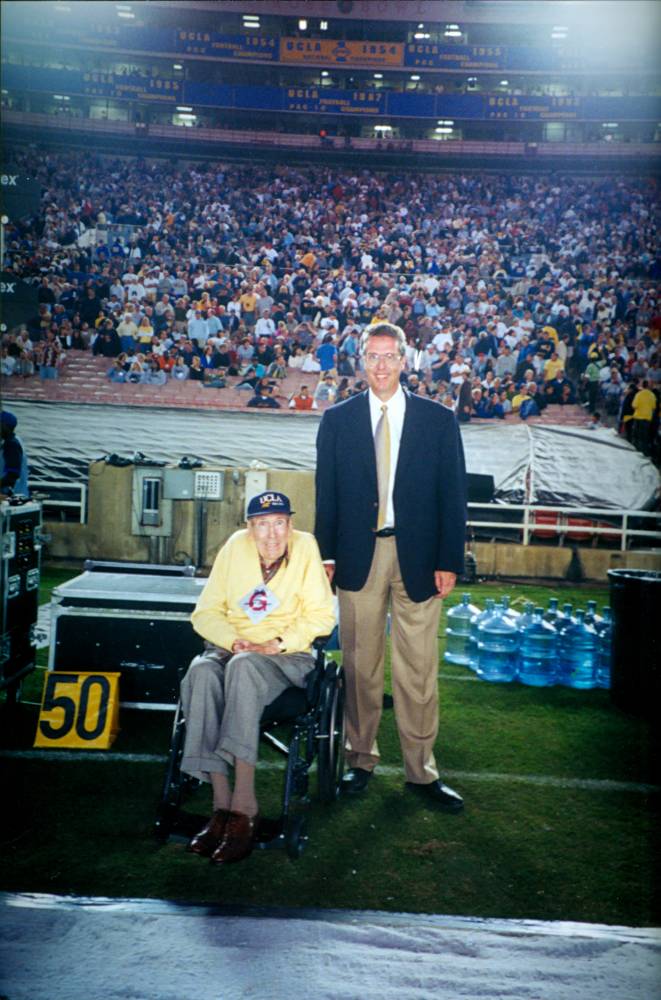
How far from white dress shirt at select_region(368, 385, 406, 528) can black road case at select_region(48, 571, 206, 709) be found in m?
1.35

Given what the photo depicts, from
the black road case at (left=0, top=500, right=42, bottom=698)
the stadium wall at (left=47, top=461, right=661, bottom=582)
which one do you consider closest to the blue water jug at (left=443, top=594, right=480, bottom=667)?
the black road case at (left=0, top=500, right=42, bottom=698)

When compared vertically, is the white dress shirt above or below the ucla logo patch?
above

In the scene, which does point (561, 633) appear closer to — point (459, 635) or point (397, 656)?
point (459, 635)

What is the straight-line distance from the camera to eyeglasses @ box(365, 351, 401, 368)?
327cm

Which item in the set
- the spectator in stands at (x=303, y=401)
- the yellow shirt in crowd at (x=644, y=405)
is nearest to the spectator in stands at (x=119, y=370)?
the spectator in stands at (x=303, y=401)

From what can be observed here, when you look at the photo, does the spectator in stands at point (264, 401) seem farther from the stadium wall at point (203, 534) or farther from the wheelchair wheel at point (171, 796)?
the wheelchair wheel at point (171, 796)

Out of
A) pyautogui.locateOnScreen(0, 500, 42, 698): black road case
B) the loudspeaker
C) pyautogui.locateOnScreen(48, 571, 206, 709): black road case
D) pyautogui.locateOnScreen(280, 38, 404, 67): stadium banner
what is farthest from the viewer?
pyautogui.locateOnScreen(280, 38, 404, 67): stadium banner

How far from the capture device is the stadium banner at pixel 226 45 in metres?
25.2

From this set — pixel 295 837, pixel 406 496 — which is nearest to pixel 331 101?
pixel 406 496

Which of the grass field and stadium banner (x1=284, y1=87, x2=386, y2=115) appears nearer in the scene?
the grass field

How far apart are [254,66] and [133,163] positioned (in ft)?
21.2

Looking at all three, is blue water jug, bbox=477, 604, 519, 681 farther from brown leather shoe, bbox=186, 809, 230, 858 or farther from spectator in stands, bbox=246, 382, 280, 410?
spectator in stands, bbox=246, 382, 280, 410

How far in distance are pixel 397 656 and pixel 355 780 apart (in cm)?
58

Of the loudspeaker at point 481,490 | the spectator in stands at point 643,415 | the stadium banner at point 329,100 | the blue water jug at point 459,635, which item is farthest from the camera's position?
the stadium banner at point 329,100
